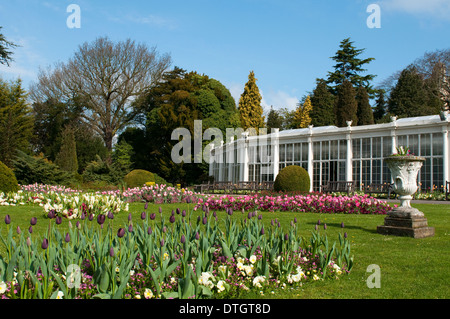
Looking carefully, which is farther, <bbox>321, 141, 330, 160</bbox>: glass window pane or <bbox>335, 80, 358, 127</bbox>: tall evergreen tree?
<bbox>335, 80, 358, 127</bbox>: tall evergreen tree

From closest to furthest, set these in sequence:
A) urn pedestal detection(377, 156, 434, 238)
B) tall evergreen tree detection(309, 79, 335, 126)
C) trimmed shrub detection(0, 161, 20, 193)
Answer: urn pedestal detection(377, 156, 434, 238) → trimmed shrub detection(0, 161, 20, 193) → tall evergreen tree detection(309, 79, 335, 126)

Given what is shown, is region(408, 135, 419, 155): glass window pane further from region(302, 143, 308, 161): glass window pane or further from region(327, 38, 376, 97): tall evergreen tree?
region(327, 38, 376, 97): tall evergreen tree

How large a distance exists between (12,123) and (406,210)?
21.9 m

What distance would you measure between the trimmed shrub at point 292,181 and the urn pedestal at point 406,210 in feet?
29.0

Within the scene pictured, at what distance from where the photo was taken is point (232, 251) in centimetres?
374

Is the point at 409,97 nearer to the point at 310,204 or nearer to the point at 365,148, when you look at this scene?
the point at 365,148

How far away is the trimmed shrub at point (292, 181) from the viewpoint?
15445 mm

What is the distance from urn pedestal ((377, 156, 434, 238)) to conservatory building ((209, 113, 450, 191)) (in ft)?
36.4

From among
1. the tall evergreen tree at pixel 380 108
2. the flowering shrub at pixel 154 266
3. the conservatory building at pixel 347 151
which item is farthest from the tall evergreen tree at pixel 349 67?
the flowering shrub at pixel 154 266

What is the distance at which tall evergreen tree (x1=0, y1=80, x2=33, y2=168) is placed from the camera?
833 inches

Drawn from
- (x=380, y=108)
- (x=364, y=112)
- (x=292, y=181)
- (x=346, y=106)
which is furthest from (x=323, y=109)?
(x=292, y=181)

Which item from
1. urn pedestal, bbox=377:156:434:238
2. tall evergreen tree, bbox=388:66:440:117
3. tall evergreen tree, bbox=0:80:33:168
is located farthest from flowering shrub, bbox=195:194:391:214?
tall evergreen tree, bbox=388:66:440:117

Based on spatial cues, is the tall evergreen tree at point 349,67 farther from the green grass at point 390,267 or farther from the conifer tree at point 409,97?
the green grass at point 390,267
